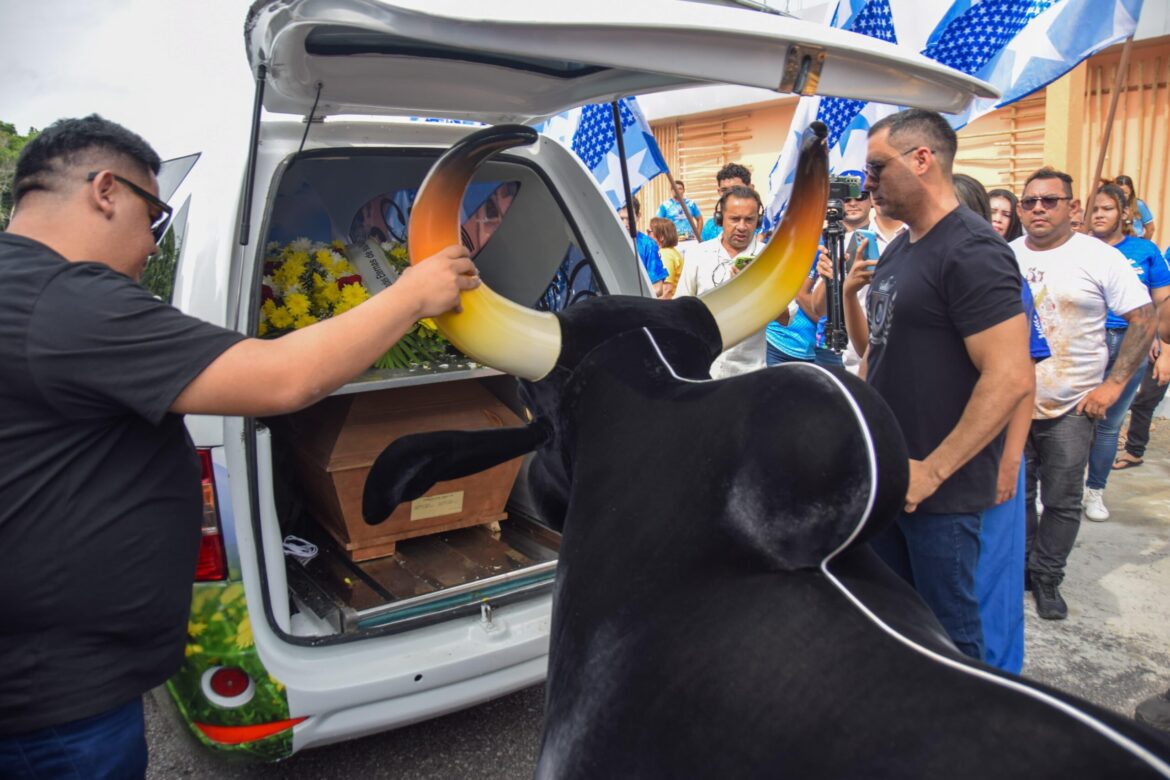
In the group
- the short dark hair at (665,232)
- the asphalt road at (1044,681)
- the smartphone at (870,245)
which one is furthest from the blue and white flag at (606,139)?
the asphalt road at (1044,681)

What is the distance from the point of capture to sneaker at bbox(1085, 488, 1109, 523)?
505 cm

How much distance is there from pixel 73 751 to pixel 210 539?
70 cm

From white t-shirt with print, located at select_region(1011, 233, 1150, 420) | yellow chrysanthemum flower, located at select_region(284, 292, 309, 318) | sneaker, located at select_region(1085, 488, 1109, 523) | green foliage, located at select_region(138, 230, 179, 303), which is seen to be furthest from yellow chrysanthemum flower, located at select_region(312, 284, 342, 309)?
sneaker, located at select_region(1085, 488, 1109, 523)

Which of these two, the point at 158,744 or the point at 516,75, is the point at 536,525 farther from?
the point at 516,75

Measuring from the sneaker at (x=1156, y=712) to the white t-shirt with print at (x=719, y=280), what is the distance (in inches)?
103

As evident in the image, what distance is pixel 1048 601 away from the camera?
390 centimetres

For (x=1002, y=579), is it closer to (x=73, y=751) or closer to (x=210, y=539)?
(x=210, y=539)

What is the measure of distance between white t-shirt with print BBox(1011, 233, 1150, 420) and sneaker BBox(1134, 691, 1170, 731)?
140cm

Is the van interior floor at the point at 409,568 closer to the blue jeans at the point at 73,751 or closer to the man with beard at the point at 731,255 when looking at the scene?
the blue jeans at the point at 73,751

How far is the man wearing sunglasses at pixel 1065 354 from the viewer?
3936mm

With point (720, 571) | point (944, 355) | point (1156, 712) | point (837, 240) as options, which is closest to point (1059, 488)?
point (1156, 712)

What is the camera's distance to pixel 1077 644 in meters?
3.62

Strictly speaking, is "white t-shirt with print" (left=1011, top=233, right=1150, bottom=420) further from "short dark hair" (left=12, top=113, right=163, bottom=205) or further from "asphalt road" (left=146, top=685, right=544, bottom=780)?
"short dark hair" (left=12, top=113, right=163, bottom=205)

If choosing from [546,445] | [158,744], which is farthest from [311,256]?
[546,445]
